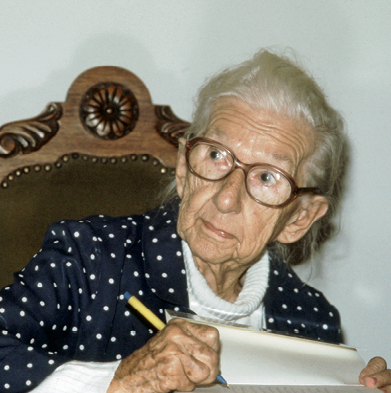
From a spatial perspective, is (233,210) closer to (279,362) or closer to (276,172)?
(276,172)

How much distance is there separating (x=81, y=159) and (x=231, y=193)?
0.50 m

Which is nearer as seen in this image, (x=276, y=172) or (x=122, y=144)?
(x=276, y=172)

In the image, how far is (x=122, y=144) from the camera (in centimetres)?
152

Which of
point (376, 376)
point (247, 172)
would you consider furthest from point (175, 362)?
point (247, 172)

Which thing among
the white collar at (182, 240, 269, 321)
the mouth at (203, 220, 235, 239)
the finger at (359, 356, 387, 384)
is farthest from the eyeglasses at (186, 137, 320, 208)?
the finger at (359, 356, 387, 384)

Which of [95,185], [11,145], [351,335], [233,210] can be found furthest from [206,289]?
[351,335]

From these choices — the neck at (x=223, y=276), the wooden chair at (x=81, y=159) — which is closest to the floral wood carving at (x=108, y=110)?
the wooden chair at (x=81, y=159)

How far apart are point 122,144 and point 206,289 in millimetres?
505

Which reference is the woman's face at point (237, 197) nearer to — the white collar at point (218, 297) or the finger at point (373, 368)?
the white collar at point (218, 297)

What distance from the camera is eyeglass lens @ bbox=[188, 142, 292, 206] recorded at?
4.02ft

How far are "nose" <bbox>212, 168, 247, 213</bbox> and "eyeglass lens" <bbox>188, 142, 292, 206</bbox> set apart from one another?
0.01 m

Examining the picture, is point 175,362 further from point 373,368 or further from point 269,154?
point 269,154

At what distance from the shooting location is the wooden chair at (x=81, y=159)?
A: 1.42m

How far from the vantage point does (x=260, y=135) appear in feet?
3.98
